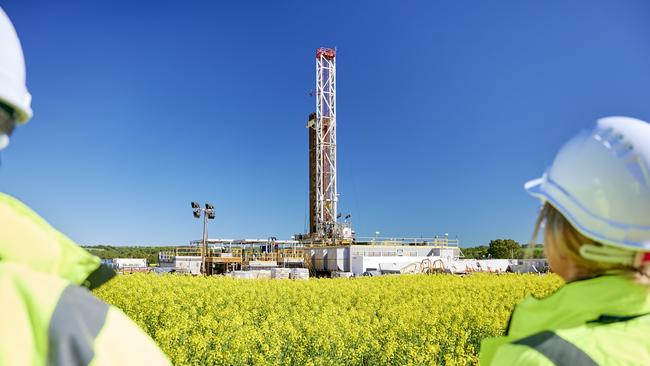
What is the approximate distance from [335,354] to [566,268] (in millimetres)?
4145

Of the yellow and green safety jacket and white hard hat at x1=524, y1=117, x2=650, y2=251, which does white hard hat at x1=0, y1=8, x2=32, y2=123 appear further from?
white hard hat at x1=524, y1=117, x2=650, y2=251

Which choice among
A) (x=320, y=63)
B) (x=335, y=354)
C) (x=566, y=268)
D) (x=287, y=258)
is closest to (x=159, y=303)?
(x=335, y=354)

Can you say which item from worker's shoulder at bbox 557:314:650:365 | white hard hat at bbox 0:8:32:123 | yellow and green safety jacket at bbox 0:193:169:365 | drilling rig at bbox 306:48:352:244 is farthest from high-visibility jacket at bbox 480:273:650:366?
drilling rig at bbox 306:48:352:244

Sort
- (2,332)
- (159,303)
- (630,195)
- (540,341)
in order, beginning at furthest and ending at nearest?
(159,303)
(630,195)
(540,341)
(2,332)

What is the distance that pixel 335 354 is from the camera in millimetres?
5082

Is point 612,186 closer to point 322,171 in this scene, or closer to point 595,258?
point 595,258

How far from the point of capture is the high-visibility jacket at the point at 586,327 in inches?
38.7

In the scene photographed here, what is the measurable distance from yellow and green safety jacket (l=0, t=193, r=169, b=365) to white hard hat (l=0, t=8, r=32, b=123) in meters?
0.14

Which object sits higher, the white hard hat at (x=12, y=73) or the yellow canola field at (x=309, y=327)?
the white hard hat at (x=12, y=73)

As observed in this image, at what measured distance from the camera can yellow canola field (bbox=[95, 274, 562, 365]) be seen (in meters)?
5.08

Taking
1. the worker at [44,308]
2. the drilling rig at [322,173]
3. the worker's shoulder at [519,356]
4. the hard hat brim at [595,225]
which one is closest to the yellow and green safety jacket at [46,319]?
the worker at [44,308]

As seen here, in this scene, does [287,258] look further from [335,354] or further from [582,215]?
[582,215]

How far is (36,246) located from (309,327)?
5.19 metres

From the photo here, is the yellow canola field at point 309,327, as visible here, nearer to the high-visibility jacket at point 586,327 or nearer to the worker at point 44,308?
the high-visibility jacket at point 586,327
